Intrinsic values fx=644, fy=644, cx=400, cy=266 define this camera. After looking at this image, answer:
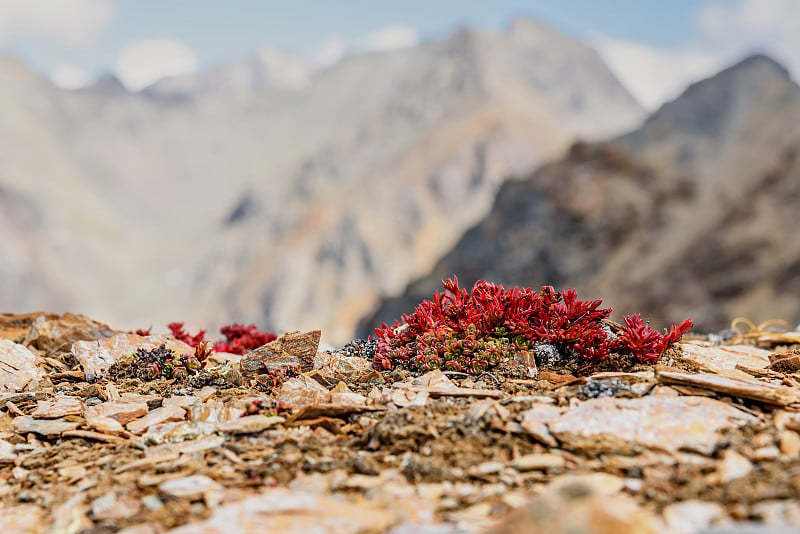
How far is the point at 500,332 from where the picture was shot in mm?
6465

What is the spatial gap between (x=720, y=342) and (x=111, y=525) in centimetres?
846

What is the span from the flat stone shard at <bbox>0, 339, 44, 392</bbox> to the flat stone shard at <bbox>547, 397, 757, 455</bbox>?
5405 mm

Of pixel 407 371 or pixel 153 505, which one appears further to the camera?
pixel 407 371

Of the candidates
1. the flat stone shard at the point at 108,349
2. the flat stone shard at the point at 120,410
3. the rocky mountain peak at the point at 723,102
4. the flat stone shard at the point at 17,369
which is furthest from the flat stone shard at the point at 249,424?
the rocky mountain peak at the point at 723,102

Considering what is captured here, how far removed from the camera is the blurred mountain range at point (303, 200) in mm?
97500

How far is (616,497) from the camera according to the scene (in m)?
3.62

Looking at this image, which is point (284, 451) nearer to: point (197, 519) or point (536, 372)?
point (197, 519)

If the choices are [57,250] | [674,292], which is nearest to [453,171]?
[674,292]

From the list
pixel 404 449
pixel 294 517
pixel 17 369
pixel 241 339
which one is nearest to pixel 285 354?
pixel 404 449

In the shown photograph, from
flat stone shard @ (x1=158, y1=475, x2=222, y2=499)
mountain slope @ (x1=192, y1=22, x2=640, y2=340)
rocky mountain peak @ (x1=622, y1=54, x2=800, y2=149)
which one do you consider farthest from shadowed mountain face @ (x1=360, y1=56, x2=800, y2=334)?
flat stone shard @ (x1=158, y1=475, x2=222, y2=499)

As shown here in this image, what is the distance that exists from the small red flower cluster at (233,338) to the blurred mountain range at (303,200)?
240ft

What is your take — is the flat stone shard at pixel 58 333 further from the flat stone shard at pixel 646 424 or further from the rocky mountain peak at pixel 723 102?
the rocky mountain peak at pixel 723 102

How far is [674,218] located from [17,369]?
62.7m

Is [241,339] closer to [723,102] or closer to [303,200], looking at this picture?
[723,102]
